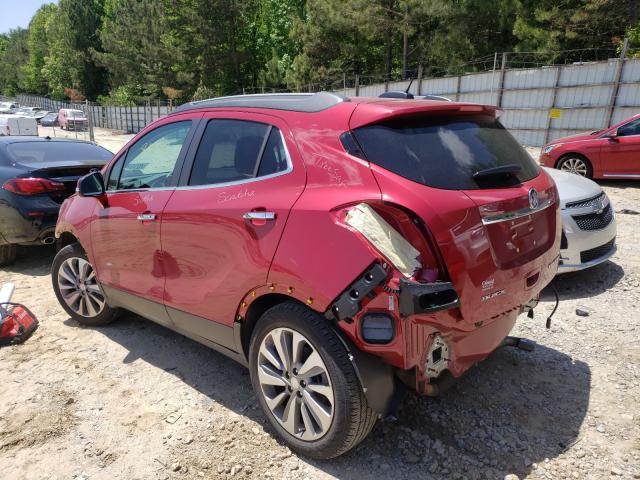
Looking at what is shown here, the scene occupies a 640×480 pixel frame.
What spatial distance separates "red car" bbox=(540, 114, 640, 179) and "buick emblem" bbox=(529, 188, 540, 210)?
333 inches

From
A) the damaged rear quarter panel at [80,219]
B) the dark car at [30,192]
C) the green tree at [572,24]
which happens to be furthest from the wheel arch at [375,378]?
the green tree at [572,24]

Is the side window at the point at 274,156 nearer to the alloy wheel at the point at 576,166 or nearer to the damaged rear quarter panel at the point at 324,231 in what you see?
the damaged rear quarter panel at the point at 324,231

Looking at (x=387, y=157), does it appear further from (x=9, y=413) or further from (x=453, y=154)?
(x=9, y=413)

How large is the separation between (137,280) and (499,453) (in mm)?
2604

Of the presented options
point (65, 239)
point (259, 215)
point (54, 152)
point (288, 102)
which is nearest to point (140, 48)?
point (54, 152)

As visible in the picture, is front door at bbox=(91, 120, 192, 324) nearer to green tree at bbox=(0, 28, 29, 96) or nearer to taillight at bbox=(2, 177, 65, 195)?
taillight at bbox=(2, 177, 65, 195)

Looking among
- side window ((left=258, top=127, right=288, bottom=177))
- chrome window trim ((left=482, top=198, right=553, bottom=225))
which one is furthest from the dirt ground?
side window ((left=258, top=127, right=288, bottom=177))

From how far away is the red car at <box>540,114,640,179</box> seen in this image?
947 cm

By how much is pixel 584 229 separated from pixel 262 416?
3.49m

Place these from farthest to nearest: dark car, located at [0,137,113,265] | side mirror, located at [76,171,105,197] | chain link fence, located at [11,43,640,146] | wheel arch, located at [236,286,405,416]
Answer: chain link fence, located at [11,43,640,146]
dark car, located at [0,137,113,265]
side mirror, located at [76,171,105,197]
wheel arch, located at [236,286,405,416]

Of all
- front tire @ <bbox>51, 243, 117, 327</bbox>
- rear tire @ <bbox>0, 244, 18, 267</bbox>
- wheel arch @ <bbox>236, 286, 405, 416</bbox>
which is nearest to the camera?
wheel arch @ <bbox>236, 286, 405, 416</bbox>

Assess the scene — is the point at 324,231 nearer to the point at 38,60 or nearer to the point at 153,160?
the point at 153,160

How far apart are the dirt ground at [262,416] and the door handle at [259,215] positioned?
1264 millimetres

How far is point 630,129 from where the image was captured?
9484 millimetres
